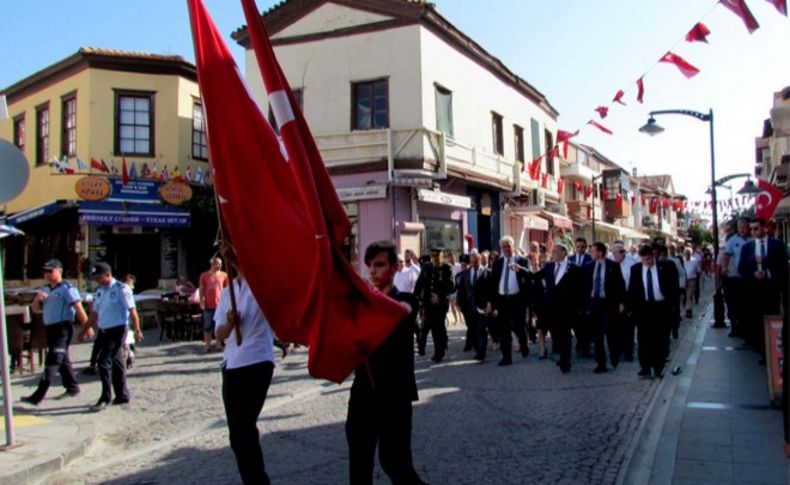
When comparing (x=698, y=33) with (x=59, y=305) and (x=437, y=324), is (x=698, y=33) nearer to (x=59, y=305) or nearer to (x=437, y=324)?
(x=437, y=324)

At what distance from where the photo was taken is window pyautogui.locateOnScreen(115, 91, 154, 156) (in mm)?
20047

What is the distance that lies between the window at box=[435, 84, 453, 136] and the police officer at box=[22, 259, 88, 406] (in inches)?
532

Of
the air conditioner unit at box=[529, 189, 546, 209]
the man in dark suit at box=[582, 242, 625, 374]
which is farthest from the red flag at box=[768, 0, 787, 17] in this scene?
the air conditioner unit at box=[529, 189, 546, 209]

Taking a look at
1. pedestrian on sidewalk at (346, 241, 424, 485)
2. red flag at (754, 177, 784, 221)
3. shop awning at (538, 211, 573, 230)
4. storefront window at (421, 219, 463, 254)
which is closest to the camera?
pedestrian on sidewalk at (346, 241, 424, 485)

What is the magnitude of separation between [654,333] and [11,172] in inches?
303

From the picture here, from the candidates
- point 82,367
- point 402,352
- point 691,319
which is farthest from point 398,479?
point 691,319

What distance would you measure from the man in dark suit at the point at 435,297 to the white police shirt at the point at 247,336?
6.02 metres

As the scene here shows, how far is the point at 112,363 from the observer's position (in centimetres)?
774

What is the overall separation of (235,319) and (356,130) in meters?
15.8

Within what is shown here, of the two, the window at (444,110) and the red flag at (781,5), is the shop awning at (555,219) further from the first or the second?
the red flag at (781,5)

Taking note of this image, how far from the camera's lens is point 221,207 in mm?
3660

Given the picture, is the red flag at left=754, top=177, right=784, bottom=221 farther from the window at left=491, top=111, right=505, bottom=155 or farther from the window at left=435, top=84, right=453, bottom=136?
the window at left=491, top=111, right=505, bottom=155

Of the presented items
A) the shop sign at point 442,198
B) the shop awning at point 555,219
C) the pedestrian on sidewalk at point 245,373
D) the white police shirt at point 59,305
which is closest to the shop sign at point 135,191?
the shop sign at point 442,198

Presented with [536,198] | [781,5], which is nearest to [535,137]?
[536,198]
